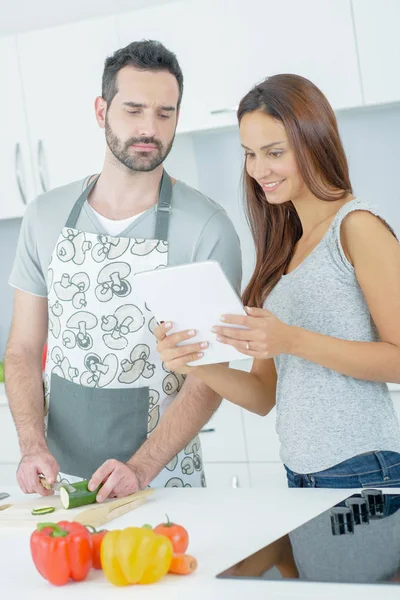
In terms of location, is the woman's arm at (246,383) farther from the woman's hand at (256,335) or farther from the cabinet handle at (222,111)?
the cabinet handle at (222,111)

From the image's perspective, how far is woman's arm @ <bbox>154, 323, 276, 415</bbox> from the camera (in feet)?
5.59

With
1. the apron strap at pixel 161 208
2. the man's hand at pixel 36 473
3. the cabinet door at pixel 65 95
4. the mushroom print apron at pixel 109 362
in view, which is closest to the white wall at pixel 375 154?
the cabinet door at pixel 65 95

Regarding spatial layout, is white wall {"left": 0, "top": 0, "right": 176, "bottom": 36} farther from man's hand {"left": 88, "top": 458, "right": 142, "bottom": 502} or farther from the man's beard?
man's hand {"left": 88, "top": 458, "right": 142, "bottom": 502}

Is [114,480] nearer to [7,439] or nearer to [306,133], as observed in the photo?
[306,133]

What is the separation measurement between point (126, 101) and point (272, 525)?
1.07 meters

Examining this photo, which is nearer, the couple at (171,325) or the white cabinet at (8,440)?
the couple at (171,325)

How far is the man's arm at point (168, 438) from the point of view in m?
1.89

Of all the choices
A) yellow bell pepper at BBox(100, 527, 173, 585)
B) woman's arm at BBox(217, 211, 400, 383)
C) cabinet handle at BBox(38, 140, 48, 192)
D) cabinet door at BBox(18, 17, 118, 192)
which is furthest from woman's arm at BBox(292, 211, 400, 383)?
cabinet handle at BBox(38, 140, 48, 192)

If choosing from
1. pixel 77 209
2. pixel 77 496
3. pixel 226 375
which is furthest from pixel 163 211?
pixel 77 496

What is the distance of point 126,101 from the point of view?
2.17 metres

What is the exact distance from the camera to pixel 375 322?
1.77 metres

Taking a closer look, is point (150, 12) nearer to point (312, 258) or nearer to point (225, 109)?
point (225, 109)

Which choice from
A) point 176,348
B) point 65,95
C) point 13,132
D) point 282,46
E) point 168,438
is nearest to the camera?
point 176,348

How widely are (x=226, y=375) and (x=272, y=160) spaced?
0.45 meters
